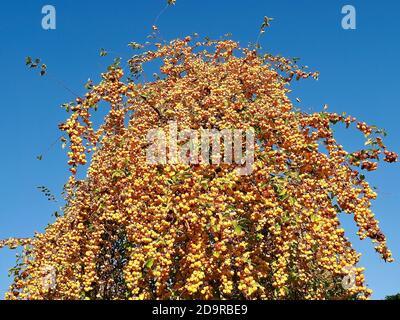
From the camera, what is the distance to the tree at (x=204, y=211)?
768 centimetres

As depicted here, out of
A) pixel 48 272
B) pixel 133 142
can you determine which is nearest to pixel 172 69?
pixel 133 142

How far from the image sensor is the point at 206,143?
856 cm

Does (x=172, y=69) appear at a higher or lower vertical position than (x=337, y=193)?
higher

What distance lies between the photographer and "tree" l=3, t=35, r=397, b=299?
25.2ft

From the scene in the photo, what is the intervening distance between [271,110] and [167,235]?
356cm

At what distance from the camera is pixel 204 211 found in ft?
25.0

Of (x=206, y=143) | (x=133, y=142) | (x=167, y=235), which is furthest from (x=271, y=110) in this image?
(x=167, y=235)
